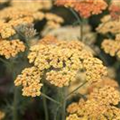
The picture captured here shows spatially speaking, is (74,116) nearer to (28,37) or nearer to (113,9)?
(28,37)

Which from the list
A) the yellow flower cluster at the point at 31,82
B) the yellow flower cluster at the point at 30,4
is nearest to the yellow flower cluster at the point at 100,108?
the yellow flower cluster at the point at 31,82

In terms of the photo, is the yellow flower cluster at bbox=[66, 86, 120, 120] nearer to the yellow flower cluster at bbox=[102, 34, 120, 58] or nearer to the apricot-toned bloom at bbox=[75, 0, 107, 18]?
the yellow flower cluster at bbox=[102, 34, 120, 58]

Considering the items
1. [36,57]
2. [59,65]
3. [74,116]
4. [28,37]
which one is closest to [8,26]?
[28,37]

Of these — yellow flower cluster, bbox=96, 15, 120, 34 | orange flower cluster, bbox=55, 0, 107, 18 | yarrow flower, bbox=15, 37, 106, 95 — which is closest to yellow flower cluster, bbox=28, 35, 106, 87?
yarrow flower, bbox=15, 37, 106, 95

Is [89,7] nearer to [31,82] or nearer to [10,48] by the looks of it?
[10,48]

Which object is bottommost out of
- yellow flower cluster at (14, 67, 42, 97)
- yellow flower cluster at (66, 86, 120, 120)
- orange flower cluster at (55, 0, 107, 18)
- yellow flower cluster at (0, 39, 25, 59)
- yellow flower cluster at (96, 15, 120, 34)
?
yellow flower cluster at (66, 86, 120, 120)
